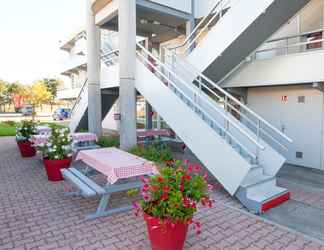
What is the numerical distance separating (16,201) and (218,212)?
3.74m

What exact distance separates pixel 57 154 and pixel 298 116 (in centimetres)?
684

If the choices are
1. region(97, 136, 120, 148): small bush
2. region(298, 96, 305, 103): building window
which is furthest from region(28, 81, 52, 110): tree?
region(298, 96, 305, 103): building window

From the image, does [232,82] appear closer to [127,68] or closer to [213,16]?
[213,16]

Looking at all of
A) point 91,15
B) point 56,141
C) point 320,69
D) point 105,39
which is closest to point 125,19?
point 91,15

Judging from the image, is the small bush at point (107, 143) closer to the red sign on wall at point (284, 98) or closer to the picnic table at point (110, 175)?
the picnic table at point (110, 175)

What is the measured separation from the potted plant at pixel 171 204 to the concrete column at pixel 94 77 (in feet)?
24.6

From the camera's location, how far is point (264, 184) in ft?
15.4

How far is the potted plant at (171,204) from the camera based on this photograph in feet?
8.38

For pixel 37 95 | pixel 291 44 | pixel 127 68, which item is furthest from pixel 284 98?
pixel 37 95

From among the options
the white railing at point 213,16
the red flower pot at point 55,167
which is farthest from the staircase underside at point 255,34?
the red flower pot at point 55,167

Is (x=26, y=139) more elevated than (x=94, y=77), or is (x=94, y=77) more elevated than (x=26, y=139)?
(x=94, y=77)

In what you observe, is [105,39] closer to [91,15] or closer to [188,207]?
[91,15]

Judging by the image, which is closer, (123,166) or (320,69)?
(123,166)

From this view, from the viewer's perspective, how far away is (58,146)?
19.5ft
